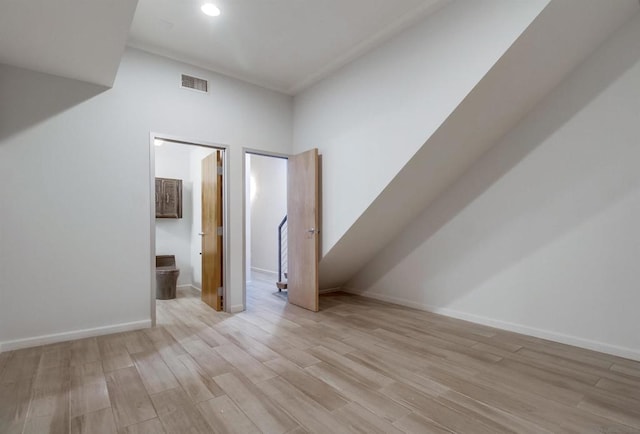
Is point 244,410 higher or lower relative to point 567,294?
lower

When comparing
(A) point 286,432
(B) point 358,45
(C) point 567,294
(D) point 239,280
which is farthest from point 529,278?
(D) point 239,280

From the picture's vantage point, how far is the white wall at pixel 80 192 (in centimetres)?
285

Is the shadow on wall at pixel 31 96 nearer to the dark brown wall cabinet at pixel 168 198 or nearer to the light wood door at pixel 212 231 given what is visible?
the light wood door at pixel 212 231

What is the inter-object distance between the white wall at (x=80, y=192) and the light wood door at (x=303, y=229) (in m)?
1.34

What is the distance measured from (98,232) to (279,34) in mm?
2658

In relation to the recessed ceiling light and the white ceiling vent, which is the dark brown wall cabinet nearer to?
the white ceiling vent

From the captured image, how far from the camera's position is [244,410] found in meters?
1.93

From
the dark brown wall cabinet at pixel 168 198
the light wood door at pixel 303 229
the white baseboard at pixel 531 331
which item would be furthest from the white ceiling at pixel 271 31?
the white baseboard at pixel 531 331

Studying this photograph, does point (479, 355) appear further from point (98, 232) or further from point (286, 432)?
point (98, 232)

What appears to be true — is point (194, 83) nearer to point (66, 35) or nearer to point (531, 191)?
point (66, 35)

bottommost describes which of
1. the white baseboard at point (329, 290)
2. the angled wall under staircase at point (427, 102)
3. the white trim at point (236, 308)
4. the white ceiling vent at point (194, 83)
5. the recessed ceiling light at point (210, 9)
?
the white baseboard at point (329, 290)

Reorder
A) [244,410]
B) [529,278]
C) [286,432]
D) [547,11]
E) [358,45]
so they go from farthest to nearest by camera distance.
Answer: [358,45]
[529,278]
[547,11]
[244,410]
[286,432]

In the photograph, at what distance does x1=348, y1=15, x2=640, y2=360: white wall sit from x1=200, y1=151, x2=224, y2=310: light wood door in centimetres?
275

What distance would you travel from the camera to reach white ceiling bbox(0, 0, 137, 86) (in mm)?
2044
